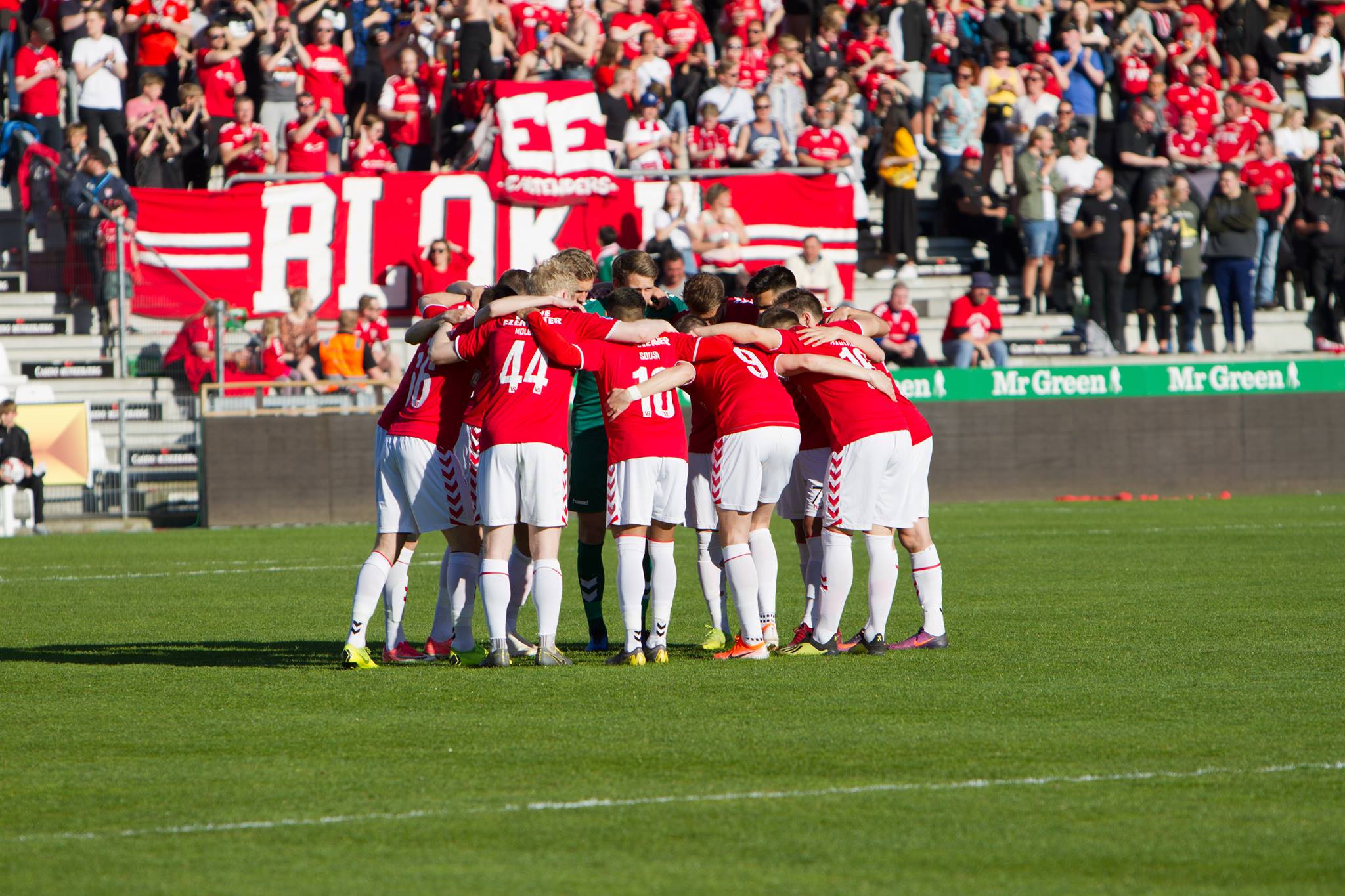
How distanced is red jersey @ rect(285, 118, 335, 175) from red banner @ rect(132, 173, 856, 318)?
269 millimetres

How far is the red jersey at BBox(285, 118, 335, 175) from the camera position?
81.1ft

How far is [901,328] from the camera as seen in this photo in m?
24.0

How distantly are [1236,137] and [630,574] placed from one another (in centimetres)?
2112

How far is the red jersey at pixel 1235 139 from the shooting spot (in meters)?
27.6

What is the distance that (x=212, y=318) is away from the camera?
74.5 ft

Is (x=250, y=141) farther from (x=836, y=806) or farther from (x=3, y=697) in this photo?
Answer: (x=836, y=806)

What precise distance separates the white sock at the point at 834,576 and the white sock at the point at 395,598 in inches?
89.8

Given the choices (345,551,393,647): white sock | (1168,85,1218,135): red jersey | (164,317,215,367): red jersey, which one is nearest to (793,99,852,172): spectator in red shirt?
(1168,85,1218,135): red jersey

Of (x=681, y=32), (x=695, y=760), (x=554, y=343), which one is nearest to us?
(x=695, y=760)

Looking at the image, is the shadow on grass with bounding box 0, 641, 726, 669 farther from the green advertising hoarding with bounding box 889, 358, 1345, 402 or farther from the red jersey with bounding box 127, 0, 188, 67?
the red jersey with bounding box 127, 0, 188, 67

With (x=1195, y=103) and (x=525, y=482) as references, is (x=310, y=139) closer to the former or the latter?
(x=1195, y=103)

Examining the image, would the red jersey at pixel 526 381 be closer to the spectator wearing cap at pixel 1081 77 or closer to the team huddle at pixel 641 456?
the team huddle at pixel 641 456

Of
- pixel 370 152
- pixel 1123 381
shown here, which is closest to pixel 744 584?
pixel 1123 381

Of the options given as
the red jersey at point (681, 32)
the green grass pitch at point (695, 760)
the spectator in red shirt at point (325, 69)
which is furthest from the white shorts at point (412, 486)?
the red jersey at point (681, 32)
